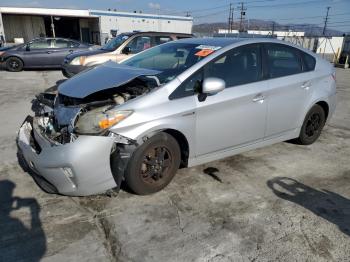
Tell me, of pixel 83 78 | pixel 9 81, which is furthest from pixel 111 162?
Result: pixel 9 81

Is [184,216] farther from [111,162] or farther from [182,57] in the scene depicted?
[182,57]

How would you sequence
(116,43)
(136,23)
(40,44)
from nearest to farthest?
(116,43) < (40,44) < (136,23)

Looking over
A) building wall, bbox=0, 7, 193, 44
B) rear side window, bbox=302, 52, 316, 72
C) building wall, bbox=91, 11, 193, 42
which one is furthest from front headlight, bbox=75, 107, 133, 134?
building wall, bbox=91, 11, 193, 42

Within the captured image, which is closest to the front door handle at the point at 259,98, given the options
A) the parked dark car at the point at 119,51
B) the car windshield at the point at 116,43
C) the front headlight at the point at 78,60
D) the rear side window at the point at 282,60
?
the rear side window at the point at 282,60

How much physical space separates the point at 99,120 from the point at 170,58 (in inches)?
60.1

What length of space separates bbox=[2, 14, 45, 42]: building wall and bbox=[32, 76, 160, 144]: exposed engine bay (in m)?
43.9

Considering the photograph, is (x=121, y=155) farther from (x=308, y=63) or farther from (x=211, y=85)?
(x=308, y=63)

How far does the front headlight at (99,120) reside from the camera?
10.0 ft

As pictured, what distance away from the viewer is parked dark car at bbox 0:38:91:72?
13.5 m

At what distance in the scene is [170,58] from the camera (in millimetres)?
4199

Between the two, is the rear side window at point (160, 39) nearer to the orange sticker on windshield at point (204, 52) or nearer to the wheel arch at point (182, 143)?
the orange sticker on windshield at point (204, 52)

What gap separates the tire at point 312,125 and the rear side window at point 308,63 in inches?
22.5

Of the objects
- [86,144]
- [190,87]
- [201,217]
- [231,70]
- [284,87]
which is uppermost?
[231,70]

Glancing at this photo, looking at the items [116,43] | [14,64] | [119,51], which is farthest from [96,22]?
[119,51]
